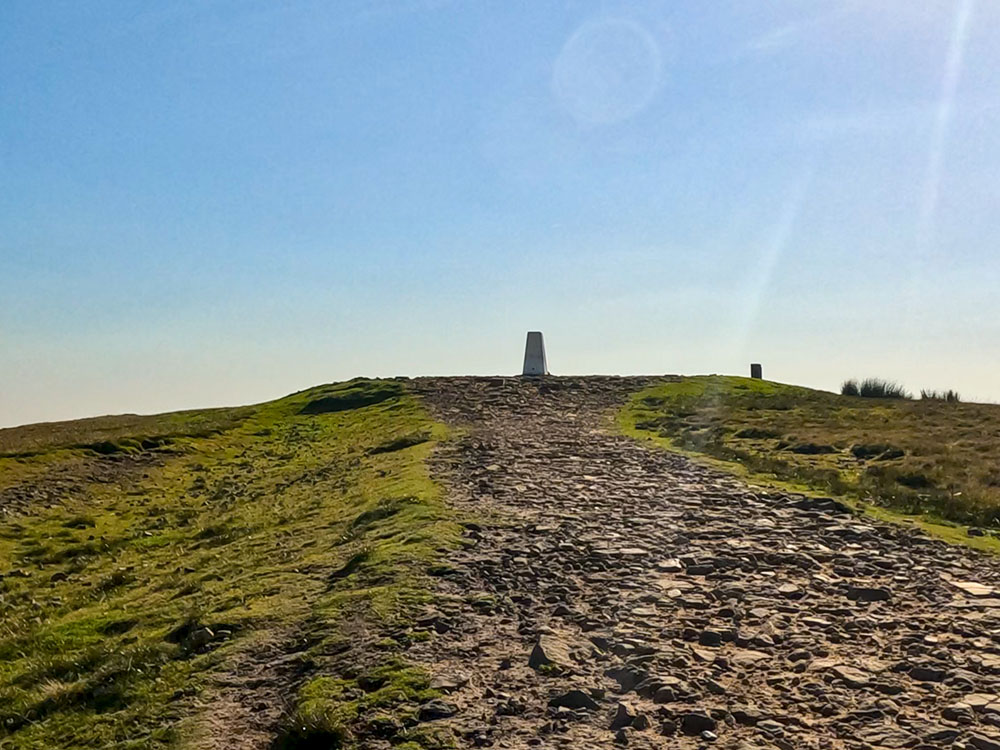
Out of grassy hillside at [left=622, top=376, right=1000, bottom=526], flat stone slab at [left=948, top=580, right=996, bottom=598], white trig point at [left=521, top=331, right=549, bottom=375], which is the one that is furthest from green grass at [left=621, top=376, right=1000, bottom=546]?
white trig point at [left=521, top=331, right=549, bottom=375]

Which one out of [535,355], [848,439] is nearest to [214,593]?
[848,439]

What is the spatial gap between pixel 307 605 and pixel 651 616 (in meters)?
4.09

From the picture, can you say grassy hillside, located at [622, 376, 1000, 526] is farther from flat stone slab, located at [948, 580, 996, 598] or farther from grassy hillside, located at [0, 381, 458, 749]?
grassy hillside, located at [0, 381, 458, 749]

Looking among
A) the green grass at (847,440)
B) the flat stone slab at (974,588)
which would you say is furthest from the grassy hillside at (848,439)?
the flat stone slab at (974,588)

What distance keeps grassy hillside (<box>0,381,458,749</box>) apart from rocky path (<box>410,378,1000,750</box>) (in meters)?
0.66

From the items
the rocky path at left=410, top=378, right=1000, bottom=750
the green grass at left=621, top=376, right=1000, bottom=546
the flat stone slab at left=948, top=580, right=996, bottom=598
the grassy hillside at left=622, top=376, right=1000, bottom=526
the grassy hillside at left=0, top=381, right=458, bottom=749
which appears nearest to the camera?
the rocky path at left=410, top=378, right=1000, bottom=750

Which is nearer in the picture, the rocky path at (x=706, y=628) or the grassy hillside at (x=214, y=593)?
the rocky path at (x=706, y=628)

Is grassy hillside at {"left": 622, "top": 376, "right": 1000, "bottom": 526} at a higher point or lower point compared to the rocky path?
higher

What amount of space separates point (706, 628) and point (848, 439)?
18.9m

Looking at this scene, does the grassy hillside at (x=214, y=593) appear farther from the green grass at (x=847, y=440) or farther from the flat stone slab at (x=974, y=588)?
the green grass at (x=847, y=440)

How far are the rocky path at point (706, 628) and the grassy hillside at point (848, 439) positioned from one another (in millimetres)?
2868

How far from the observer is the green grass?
17.4 metres

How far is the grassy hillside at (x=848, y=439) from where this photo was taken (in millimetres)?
17672

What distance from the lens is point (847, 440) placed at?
85.3 feet
